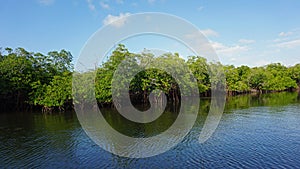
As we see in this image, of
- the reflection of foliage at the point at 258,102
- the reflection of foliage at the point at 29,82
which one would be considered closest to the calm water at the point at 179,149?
the reflection of foliage at the point at 29,82

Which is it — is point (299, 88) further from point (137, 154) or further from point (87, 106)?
point (137, 154)

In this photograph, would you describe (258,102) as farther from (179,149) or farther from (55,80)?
(55,80)

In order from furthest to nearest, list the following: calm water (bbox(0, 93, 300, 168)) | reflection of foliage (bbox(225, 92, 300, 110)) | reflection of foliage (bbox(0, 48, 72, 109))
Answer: reflection of foliage (bbox(225, 92, 300, 110)) → reflection of foliage (bbox(0, 48, 72, 109)) → calm water (bbox(0, 93, 300, 168))

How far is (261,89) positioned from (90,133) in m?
74.8

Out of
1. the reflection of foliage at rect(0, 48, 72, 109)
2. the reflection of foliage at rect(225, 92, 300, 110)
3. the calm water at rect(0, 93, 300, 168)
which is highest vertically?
the reflection of foliage at rect(0, 48, 72, 109)

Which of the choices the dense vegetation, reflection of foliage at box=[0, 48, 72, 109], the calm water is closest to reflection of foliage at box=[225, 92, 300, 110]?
the dense vegetation

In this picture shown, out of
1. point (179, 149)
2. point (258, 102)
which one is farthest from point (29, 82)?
point (258, 102)

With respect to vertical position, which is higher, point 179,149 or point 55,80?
point 55,80

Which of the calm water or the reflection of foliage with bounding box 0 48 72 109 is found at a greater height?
the reflection of foliage with bounding box 0 48 72 109

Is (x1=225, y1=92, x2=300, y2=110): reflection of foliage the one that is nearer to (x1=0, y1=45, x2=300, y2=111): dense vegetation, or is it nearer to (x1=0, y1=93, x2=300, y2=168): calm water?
(x1=0, y1=45, x2=300, y2=111): dense vegetation

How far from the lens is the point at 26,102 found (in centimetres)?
3969

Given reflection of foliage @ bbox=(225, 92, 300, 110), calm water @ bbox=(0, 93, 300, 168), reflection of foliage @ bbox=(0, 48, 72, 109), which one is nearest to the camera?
calm water @ bbox=(0, 93, 300, 168)

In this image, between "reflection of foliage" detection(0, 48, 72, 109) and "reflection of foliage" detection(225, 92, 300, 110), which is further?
"reflection of foliage" detection(225, 92, 300, 110)

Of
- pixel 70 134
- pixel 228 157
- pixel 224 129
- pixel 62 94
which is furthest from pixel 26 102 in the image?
pixel 228 157
